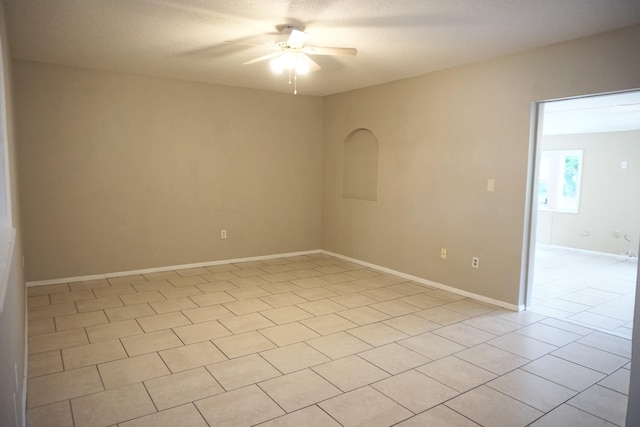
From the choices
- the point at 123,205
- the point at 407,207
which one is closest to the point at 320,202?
the point at 407,207

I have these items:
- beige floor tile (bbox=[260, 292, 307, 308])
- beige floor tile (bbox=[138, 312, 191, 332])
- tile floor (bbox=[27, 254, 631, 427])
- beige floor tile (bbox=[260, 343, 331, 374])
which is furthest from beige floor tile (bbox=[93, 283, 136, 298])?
beige floor tile (bbox=[260, 343, 331, 374])

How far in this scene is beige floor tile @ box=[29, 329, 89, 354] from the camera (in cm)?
299

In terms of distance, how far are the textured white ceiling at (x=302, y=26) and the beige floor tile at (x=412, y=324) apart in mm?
2481

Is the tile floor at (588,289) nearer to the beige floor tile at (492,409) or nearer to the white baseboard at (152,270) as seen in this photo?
the beige floor tile at (492,409)

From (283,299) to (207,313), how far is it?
0.82 meters

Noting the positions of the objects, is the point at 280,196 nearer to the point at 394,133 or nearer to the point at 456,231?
the point at 394,133

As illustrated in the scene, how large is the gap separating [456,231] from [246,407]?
3.07 meters

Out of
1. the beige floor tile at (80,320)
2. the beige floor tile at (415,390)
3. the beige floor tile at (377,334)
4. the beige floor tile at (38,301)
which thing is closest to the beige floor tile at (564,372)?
the beige floor tile at (415,390)

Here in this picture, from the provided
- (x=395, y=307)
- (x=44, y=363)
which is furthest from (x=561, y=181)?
(x=44, y=363)

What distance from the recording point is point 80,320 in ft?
11.6

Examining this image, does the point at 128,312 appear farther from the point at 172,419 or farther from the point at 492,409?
the point at 492,409

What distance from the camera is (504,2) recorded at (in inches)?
104

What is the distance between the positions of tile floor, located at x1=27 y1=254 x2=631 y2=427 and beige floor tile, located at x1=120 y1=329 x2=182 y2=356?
0.02m

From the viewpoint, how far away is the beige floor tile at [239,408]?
2.19 m
